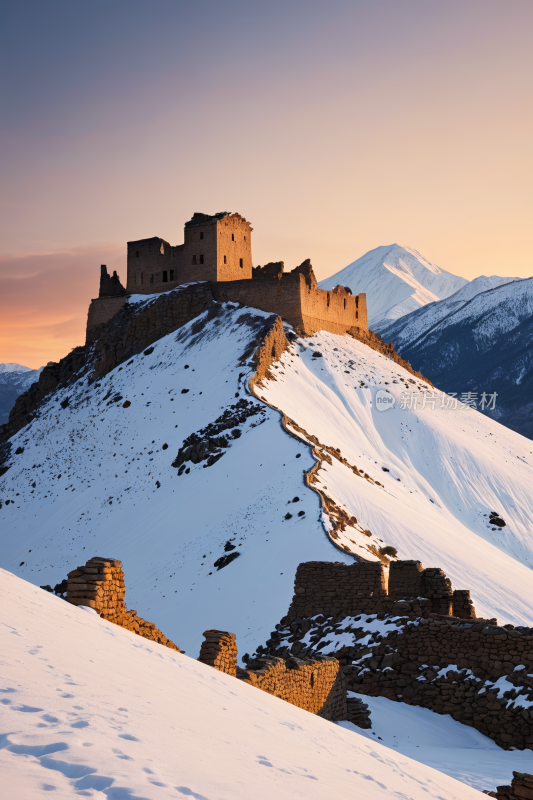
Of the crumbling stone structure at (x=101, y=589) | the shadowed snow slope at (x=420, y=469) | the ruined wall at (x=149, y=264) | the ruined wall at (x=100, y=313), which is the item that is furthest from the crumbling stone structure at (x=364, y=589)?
the ruined wall at (x=100, y=313)

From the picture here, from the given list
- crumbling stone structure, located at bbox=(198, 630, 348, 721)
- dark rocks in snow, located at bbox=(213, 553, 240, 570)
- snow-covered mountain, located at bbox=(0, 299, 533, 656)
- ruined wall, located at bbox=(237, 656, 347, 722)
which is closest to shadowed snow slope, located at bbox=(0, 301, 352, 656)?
snow-covered mountain, located at bbox=(0, 299, 533, 656)

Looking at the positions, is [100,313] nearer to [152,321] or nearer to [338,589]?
[152,321]

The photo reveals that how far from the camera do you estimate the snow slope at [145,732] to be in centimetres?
536

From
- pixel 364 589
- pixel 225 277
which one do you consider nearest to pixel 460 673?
pixel 364 589

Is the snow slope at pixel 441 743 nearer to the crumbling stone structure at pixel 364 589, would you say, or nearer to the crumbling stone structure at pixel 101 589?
the crumbling stone structure at pixel 364 589

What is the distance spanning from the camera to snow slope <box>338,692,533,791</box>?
39.6ft

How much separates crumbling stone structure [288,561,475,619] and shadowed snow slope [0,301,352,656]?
13.3 ft

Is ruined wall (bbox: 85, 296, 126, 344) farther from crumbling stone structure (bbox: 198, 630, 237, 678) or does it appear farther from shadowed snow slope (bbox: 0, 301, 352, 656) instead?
crumbling stone structure (bbox: 198, 630, 237, 678)

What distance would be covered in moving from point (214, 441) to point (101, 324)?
28.4m

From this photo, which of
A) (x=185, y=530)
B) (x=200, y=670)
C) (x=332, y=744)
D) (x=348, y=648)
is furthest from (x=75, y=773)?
(x=185, y=530)

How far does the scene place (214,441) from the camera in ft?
150

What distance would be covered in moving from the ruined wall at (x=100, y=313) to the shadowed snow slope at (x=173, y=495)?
5.84 meters

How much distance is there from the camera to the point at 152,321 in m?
65.8

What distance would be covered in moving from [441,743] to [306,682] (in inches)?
95.3
